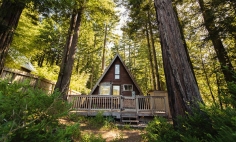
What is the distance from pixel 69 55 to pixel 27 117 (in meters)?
7.54

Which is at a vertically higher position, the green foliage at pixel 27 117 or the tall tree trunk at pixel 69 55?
the tall tree trunk at pixel 69 55

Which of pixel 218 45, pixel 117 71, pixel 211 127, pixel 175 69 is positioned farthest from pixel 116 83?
pixel 211 127

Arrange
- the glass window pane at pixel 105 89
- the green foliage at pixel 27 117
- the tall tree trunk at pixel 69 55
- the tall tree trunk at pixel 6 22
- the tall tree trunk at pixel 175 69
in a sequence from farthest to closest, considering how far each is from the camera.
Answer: the glass window pane at pixel 105 89 < the tall tree trunk at pixel 69 55 < the tall tree trunk at pixel 6 22 < the tall tree trunk at pixel 175 69 < the green foliage at pixel 27 117

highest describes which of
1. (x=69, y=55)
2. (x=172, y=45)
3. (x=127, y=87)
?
(x=69, y=55)

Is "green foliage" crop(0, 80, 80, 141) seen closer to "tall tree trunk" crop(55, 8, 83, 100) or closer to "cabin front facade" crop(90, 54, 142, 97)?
"tall tree trunk" crop(55, 8, 83, 100)

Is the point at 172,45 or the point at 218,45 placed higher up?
the point at 218,45

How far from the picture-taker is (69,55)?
8359mm

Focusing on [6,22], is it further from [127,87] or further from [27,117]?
[127,87]

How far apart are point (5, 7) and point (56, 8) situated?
1.51m

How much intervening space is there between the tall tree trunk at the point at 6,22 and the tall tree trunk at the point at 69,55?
3.85m

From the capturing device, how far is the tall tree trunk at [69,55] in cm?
765

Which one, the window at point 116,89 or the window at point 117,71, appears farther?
the window at point 117,71

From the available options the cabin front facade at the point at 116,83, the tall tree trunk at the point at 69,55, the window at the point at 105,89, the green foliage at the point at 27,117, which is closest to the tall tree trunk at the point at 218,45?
the green foliage at the point at 27,117

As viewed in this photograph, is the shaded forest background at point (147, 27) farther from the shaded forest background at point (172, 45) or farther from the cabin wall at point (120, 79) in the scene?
the cabin wall at point (120, 79)
